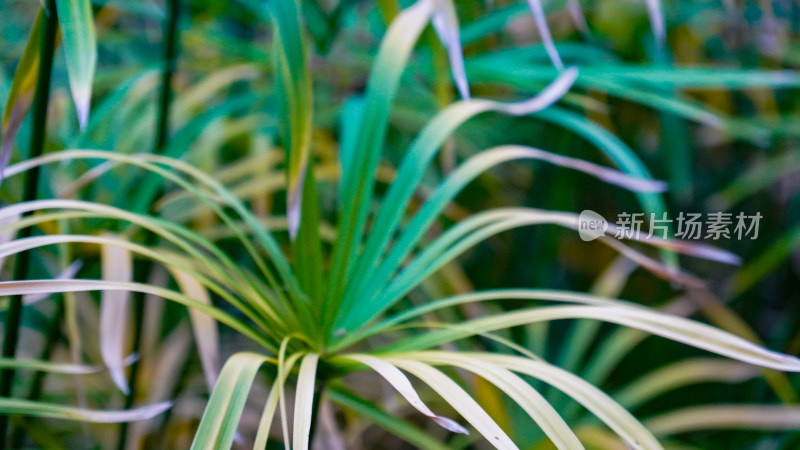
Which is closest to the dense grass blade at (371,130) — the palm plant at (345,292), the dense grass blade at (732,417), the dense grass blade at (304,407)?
the palm plant at (345,292)

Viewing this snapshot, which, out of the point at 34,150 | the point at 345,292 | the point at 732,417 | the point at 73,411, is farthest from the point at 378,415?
the point at 732,417

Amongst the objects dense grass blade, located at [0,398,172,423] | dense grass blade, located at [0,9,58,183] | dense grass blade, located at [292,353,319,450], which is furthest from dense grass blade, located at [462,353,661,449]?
dense grass blade, located at [0,9,58,183]

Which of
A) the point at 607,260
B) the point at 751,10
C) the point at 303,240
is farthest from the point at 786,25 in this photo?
the point at 303,240

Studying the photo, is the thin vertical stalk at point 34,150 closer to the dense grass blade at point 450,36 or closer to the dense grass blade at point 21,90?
the dense grass blade at point 21,90

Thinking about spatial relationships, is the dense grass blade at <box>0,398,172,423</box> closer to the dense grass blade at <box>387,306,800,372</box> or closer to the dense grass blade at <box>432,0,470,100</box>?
the dense grass blade at <box>387,306,800,372</box>

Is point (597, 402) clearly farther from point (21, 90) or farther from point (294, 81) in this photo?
point (21, 90)

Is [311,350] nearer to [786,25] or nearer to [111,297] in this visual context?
[111,297]
